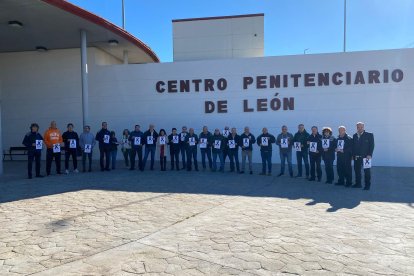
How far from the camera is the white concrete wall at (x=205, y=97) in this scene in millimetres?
13805

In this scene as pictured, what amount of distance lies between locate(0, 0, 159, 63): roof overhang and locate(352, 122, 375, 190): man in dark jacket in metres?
9.58

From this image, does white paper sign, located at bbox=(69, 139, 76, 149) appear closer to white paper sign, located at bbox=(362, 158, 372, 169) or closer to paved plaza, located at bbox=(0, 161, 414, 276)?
paved plaza, located at bbox=(0, 161, 414, 276)

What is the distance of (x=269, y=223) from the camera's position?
6.02m

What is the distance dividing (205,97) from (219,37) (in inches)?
188

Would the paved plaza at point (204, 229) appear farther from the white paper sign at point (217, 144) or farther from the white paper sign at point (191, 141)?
the white paper sign at point (191, 141)

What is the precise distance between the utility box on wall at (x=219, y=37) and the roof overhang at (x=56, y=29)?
2035 millimetres

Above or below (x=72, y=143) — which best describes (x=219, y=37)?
above

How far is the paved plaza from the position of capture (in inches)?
168

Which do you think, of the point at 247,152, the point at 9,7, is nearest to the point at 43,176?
the point at 9,7

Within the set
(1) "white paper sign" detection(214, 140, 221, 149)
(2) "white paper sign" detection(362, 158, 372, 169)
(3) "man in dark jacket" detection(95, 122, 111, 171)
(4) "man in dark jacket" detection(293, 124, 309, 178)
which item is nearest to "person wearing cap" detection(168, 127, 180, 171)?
(1) "white paper sign" detection(214, 140, 221, 149)

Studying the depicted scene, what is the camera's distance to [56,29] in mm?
13516

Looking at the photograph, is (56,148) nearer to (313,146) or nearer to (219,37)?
(313,146)

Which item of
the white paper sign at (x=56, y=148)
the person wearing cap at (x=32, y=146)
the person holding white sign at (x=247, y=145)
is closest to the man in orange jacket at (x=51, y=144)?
the white paper sign at (x=56, y=148)

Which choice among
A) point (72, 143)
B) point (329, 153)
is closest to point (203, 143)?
point (329, 153)
